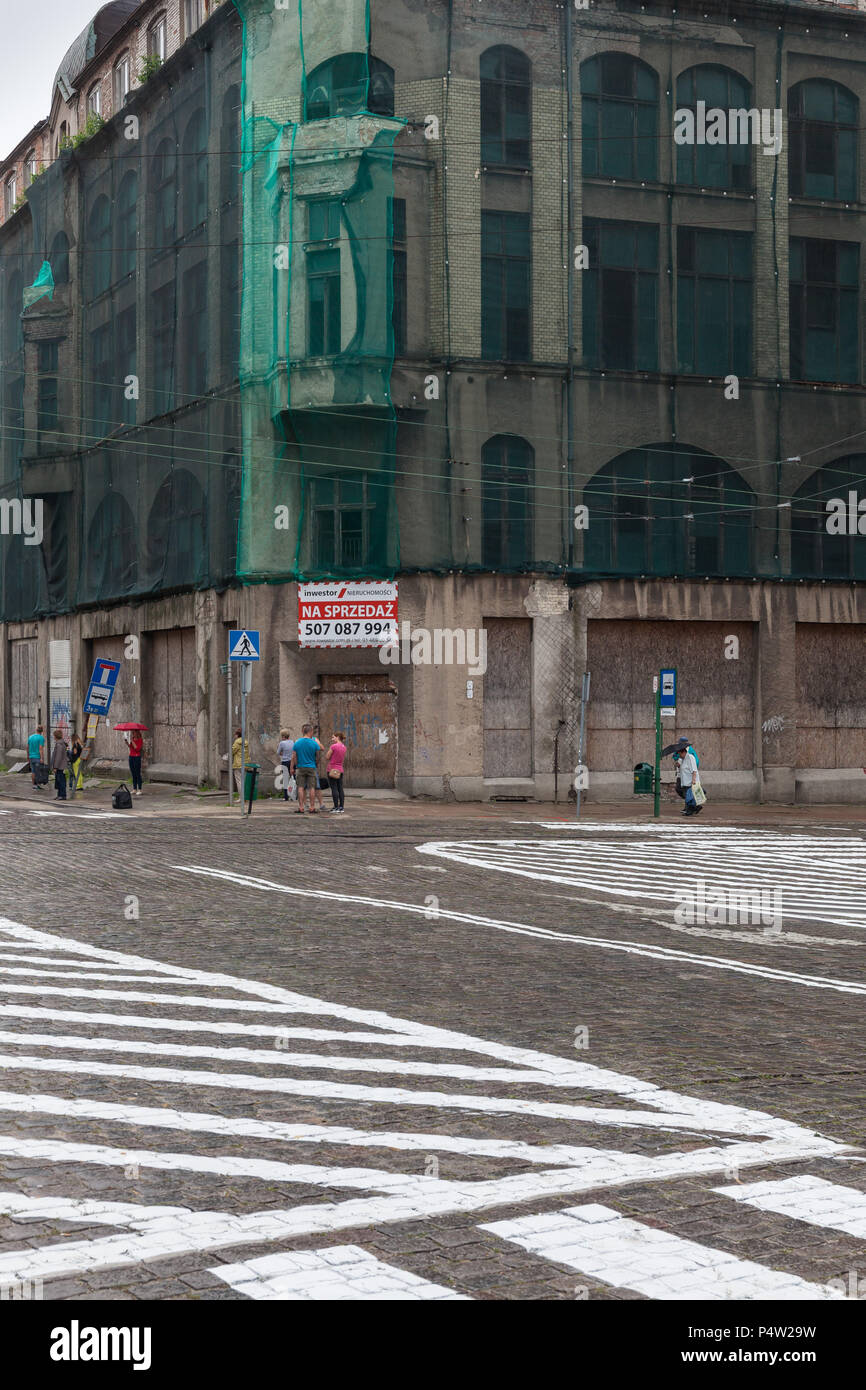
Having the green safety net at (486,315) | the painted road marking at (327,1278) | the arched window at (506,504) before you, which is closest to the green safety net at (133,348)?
the green safety net at (486,315)

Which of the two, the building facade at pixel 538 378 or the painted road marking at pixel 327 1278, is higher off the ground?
the building facade at pixel 538 378

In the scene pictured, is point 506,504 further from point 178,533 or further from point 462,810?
point 178,533

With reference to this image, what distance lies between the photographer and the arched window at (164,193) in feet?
138

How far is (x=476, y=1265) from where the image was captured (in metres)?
5.20

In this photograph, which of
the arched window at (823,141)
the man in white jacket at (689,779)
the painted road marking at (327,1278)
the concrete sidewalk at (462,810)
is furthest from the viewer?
the arched window at (823,141)

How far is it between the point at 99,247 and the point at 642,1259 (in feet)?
152

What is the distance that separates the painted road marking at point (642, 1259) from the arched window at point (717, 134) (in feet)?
115

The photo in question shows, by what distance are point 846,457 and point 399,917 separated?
26.5 metres

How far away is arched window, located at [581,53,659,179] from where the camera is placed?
36844 mm

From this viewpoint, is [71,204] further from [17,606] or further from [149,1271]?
[149,1271]

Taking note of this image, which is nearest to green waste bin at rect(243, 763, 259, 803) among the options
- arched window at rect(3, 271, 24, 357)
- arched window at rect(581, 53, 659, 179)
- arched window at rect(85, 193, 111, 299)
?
arched window at rect(581, 53, 659, 179)

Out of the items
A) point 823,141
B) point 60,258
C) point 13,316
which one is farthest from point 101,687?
point 13,316

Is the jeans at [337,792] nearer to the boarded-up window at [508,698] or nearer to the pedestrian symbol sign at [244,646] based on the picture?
the pedestrian symbol sign at [244,646]

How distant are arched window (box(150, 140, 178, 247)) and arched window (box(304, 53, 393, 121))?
687cm
